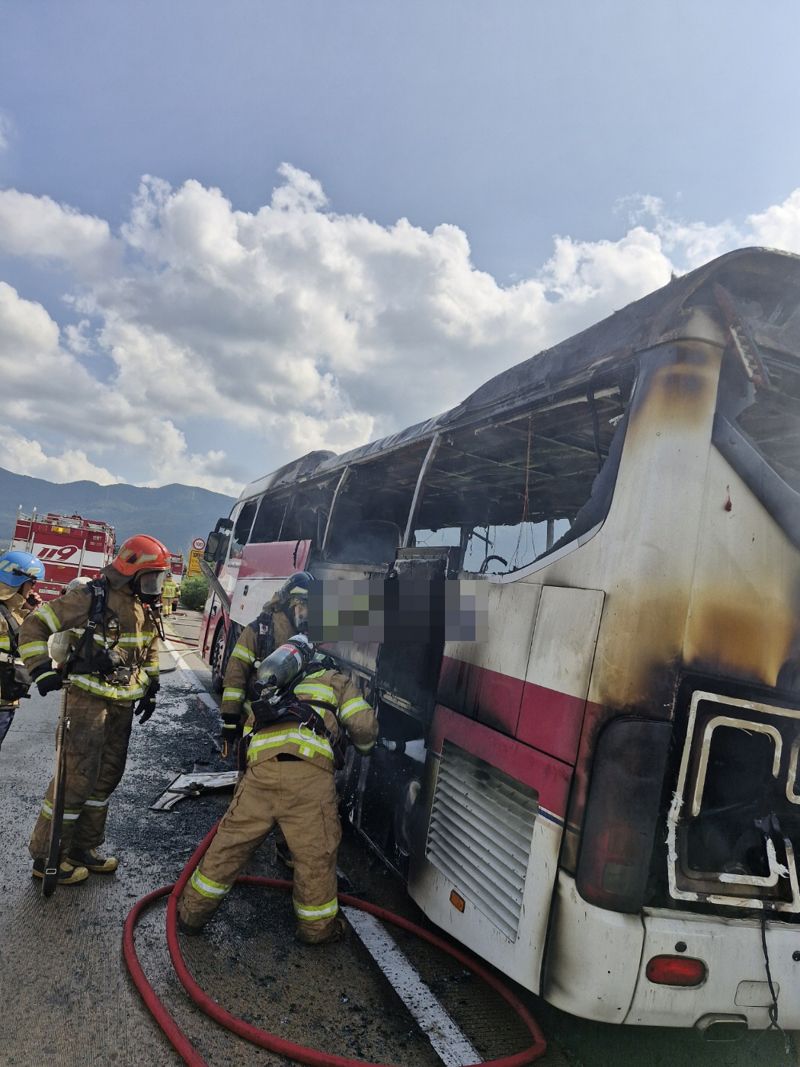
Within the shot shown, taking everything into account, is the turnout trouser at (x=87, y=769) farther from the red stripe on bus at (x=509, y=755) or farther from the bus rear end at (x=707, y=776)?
the bus rear end at (x=707, y=776)

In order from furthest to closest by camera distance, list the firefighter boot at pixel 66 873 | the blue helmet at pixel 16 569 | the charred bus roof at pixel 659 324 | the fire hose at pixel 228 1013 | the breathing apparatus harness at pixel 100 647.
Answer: the blue helmet at pixel 16 569
the breathing apparatus harness at pixel 100 647
the firefighter boot at pixel 66 873
the charred bus roof at pixel 659 324
the fire hose at pixel 228 1013

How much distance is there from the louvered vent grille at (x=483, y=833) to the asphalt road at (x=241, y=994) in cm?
53

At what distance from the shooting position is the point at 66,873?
3359 millimetres

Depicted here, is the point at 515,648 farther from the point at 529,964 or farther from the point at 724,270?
the point at 724,270

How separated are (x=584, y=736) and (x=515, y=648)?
0.58 metres

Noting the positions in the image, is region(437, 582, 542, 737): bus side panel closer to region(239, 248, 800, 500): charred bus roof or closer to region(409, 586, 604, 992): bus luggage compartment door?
region(409, 586, 604, 992): bus luggage compartment door

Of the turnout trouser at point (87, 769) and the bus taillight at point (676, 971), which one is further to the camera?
the turnout trouser at point (87, 769)

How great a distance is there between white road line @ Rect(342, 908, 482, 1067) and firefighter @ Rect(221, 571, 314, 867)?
0.82 metres

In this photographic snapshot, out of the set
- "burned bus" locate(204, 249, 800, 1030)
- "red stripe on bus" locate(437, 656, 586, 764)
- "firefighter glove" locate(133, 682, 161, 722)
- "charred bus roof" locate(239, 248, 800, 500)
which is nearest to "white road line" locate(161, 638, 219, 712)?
"firefighter glove" locate(133, 682, 161, 722)

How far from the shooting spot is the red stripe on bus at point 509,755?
2.30m

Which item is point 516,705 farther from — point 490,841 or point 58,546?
point 58,546

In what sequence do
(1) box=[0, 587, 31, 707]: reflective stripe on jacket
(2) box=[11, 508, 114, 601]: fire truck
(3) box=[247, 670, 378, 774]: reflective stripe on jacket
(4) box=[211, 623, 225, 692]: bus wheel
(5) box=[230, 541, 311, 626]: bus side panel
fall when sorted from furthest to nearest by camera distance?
1. (2) box=[11, 508, 114, 601]: fire truck
2. (4) box=[211, 623, 225, 692]: bus wheel
3. (5) box=[230, 541, 311, 626]: bus side panel
4. (1) box=[0, 587, 31, 707]: reflective stripe on jacket
5. (3) box=[247, 670, 378, 774]: reflective stripe on jacket

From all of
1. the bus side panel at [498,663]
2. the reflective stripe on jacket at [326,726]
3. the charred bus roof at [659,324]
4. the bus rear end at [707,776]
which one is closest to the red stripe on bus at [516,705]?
the bus side panel at [498,663]

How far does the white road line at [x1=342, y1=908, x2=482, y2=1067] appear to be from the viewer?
2.47 meters
